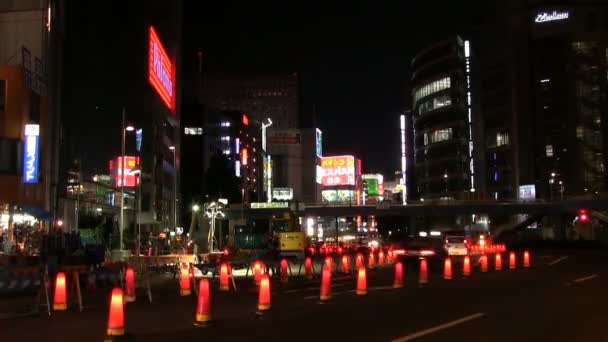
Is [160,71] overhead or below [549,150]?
overhead

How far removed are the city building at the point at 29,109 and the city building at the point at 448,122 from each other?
89.4 m

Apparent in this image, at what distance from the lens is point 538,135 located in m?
117

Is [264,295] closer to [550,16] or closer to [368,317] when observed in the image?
[368,317]

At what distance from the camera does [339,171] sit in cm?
15988

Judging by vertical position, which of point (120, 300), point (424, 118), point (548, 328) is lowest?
point (548, 328)

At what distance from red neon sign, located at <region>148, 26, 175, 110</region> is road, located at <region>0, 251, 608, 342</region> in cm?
3912

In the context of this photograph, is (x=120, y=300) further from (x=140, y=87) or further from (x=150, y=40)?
(x=140, y=87)

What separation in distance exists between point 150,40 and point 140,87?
306 inches

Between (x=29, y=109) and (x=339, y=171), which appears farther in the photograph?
(x=339, y=171)

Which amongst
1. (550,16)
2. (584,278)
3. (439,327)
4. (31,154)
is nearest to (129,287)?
(439,327)

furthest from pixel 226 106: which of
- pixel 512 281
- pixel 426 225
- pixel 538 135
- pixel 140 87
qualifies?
pixel 512 281

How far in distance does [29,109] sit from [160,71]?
22.0 metres

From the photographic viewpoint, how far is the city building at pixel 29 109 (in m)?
38.8

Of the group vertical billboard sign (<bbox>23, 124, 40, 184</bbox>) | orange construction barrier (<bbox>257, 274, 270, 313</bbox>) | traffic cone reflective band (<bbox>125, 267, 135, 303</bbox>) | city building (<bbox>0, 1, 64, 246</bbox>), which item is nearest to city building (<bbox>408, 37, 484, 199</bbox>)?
city building (<bbox>0, 1, 64, 246</bbox>)
